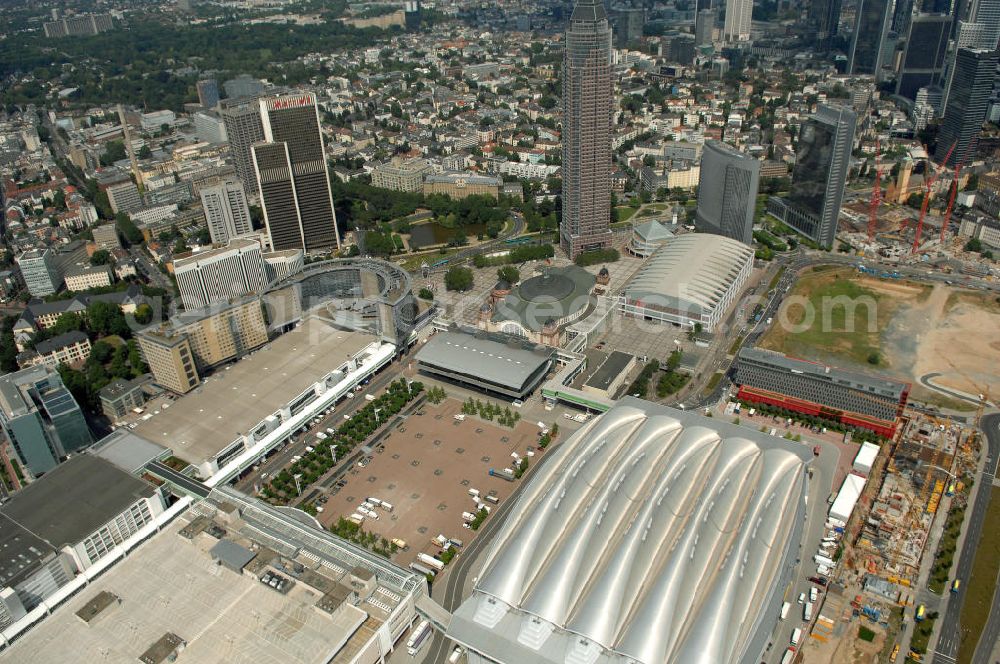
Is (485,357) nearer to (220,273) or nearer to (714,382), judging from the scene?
(714,382)

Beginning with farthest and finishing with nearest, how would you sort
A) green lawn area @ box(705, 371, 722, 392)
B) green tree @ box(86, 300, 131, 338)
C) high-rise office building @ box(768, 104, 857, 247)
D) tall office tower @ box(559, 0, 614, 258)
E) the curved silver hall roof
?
high-rise office building @ box(768, 104, 857, 247), tall office tower @ box(559, 0, 614, 258), green tree @ box(86, 300, 131, 338), green lawn area @ box(705, 371, 722, 392), the curved silver hall roof

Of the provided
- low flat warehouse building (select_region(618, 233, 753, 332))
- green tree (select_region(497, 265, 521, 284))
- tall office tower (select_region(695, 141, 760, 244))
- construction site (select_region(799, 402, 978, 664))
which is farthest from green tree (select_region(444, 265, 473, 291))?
construction site (select_region(799, 402, 978, 664))

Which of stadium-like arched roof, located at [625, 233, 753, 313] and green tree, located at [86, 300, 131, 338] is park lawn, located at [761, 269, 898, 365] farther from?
green tree, located at [86, 300, 131, 338]

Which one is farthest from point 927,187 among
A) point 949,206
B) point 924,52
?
point 924,52

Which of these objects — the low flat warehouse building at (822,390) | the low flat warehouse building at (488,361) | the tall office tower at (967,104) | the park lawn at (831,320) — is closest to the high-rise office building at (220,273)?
the low flat warehouse building at (488,361)

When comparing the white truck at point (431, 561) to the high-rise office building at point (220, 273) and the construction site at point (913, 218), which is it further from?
the construction site at point (913, 218)

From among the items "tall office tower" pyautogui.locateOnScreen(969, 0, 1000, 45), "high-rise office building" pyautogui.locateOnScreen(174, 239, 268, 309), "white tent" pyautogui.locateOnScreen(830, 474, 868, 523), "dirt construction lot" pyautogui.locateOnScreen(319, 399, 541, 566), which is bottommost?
"dirt construction lot" pyautogui.locateOnScreen(319, 399, 541, 566)
